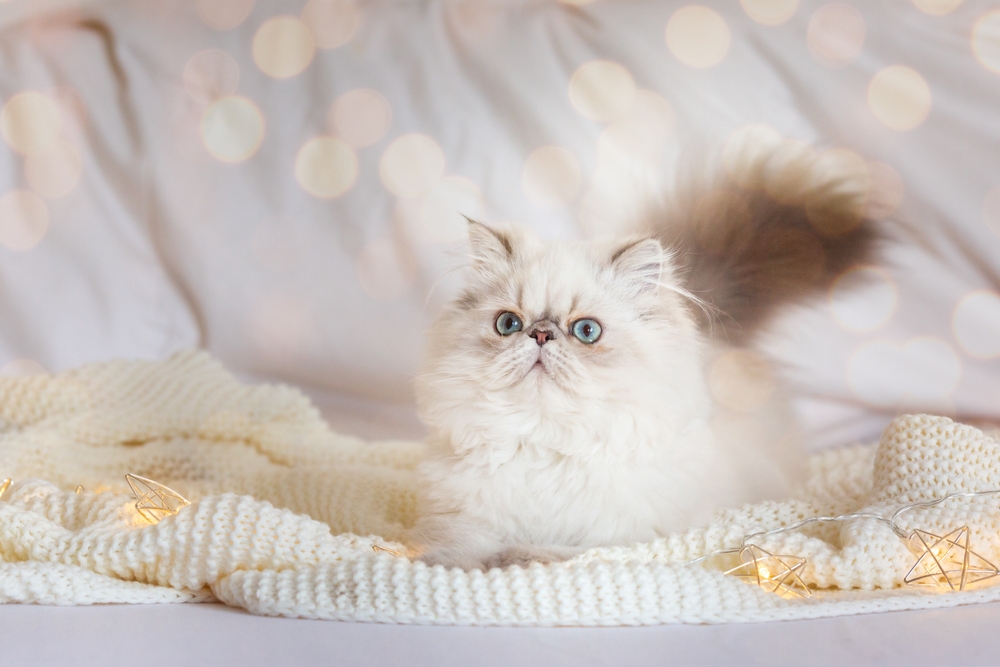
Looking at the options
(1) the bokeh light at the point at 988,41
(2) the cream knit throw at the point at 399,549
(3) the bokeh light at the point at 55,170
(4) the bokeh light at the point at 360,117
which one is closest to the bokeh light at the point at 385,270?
(4) the bokeh light at the point at 360,117

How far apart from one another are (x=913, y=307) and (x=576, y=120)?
3.23 ft

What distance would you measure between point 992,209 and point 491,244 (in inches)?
53.8

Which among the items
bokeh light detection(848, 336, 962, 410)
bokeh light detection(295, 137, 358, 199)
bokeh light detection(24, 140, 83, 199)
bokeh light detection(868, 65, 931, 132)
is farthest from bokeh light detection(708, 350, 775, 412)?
bokeh light detection(24, 140, 83, 199)

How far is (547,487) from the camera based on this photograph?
1.17 m

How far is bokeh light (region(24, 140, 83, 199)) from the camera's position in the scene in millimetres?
2109

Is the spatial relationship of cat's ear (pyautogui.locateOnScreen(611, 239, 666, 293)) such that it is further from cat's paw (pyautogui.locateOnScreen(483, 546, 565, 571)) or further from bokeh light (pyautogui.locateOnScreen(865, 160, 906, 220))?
bokeh light (pyautogui.locateOnScreen(865, 160, 906, 220))

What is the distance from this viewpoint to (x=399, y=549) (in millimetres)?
1188

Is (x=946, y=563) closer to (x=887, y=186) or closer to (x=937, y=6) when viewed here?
(x=887, y=186)

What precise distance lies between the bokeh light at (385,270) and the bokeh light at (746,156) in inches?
34.4

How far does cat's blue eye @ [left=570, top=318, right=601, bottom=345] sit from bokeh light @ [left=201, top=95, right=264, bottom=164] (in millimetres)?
1332

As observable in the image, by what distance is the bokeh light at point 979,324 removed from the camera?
1.94 metres

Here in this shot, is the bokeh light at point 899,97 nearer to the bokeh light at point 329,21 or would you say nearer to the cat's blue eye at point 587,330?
the cat's blue eye at point 587,330

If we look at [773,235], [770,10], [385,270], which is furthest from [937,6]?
[385,270]

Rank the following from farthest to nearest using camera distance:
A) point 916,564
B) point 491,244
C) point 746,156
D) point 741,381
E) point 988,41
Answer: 1. point 988,41
2. point 746,156
3. point 741,381
4. point 491,244
5. point 916,564
